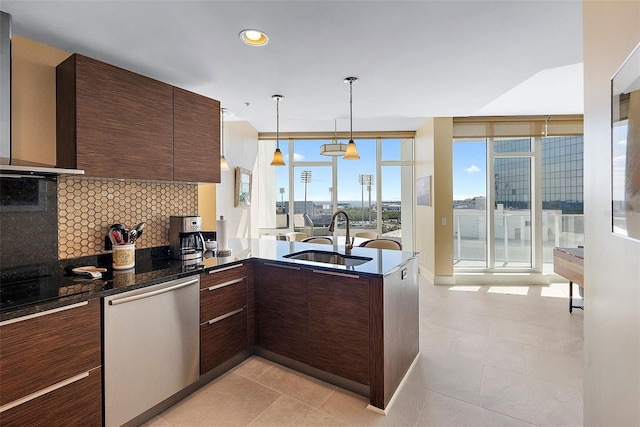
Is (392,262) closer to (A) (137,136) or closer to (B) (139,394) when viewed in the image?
(B) (139,394)

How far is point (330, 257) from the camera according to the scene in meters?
2.78

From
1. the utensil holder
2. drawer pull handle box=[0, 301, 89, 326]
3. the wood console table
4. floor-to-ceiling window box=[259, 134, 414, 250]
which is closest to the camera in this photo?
drawer pull handle box=[0, 301, 89, 326]

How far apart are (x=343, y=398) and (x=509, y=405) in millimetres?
1121

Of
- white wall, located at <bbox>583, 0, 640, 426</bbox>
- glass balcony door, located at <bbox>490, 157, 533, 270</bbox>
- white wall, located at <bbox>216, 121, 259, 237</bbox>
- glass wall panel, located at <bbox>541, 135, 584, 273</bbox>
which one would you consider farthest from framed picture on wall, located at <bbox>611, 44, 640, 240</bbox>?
glass wall panel, located at <bbox>541, 135, 584, 273</bbox>

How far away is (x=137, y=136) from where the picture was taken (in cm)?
229

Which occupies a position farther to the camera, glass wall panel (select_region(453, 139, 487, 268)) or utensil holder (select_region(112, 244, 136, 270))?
glass wall panel (select_region(453, 139, 487, 268))

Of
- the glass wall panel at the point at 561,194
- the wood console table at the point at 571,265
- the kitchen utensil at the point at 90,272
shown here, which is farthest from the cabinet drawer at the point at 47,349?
the glass wall panel at the point at 561,194

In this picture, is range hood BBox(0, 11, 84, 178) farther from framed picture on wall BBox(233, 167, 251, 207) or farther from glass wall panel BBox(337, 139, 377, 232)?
glass wall panel BBox(337, 139, 377, 232)

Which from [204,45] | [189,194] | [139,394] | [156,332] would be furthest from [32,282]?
[204,45]

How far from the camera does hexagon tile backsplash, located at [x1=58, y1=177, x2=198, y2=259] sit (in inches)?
85.6

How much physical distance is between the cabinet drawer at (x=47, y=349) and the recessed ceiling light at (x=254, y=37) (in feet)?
6.45

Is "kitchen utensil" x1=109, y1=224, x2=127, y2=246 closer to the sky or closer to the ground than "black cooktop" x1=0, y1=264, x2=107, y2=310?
closer to the sky

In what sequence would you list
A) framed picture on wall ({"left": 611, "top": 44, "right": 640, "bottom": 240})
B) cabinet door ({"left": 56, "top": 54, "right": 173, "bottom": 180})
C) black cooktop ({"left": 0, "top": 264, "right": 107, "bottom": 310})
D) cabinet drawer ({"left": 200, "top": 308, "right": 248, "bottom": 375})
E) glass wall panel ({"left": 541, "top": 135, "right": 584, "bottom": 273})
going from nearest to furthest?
framed picture on wall ({"left": 611, "top": 44, "right": 640, "bottom": 240}) < black cooktop ({"left": 0, "top": 264, "right": 107, "bottom": 310}) < cabinet door ({"left": 56, "top": 54, "right": 173, "bottom": 180}) < cabinet drawer ({"left": 200, "top": 308, "right": 248, "bottom": 375}) < glass wall panel ({"left": 541, "top": 135, "right": 584, "bottom": 273})

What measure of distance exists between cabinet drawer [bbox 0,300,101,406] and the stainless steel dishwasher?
0.07 meters
